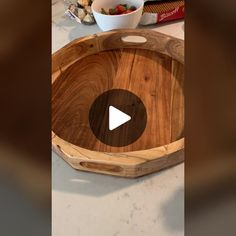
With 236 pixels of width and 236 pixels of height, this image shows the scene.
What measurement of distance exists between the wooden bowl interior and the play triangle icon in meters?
0.03

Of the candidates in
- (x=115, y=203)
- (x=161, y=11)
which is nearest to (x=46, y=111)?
(x=115, y=203)

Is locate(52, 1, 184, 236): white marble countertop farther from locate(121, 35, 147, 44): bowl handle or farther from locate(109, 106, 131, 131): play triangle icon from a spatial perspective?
locate(121, 35, 147, 44): bowl handle

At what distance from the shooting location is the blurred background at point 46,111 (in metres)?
0.23

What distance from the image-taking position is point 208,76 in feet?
0.84

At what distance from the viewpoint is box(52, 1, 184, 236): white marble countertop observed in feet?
1.59

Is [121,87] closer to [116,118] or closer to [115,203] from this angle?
[116,118]

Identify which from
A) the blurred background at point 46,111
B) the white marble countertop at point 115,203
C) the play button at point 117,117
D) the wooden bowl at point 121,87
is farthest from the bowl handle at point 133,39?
the blurred background at point 46,111

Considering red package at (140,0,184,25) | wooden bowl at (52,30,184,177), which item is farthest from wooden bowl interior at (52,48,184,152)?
red package at (140,0,184,25)

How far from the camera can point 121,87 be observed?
0.67 meters

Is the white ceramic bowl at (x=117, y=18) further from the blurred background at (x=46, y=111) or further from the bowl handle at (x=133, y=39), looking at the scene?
the blurred background at (x=46, y=111)

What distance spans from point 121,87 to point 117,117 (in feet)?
0.24

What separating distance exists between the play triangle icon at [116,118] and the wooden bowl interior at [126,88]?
3cm

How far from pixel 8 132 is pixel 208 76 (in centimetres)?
13

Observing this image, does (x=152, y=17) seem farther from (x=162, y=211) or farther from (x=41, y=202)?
(x=41, y=202)
